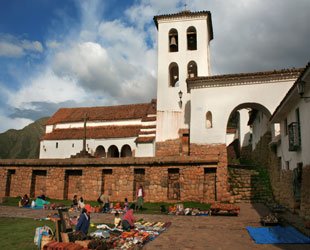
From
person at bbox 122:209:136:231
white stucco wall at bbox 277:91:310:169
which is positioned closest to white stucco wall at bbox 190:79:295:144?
white stucco wall at bbox 277:91:310:169

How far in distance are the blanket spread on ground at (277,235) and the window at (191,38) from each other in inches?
692

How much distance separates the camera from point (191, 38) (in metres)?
24.8

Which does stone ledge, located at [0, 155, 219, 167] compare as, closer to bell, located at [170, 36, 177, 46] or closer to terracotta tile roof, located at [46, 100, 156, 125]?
bell, located at [170, 36, 177, 46]

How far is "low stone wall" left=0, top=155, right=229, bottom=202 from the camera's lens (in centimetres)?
1647

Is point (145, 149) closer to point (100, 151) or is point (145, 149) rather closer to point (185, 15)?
point (100, 151)

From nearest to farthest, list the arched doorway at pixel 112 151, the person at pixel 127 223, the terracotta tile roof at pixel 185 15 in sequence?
the person at pixel 127 223 < the terracotta tile roof at pixel 185 15 < the arched doorway at pixel 112 151

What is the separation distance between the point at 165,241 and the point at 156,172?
8.69 metres

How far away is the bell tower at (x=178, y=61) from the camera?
22875 mm

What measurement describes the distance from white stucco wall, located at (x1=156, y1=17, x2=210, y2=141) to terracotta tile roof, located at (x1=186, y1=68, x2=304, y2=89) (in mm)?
3245

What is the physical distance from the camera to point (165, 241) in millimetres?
8469

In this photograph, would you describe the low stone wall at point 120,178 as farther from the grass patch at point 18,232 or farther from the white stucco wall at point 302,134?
the grass patch at point 18,232

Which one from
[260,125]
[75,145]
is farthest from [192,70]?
[75,145]

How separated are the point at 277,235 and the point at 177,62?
1722cm

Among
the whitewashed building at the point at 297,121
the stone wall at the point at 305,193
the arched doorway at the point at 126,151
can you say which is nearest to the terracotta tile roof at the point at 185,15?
the whitewashed building at the point at 297,121
